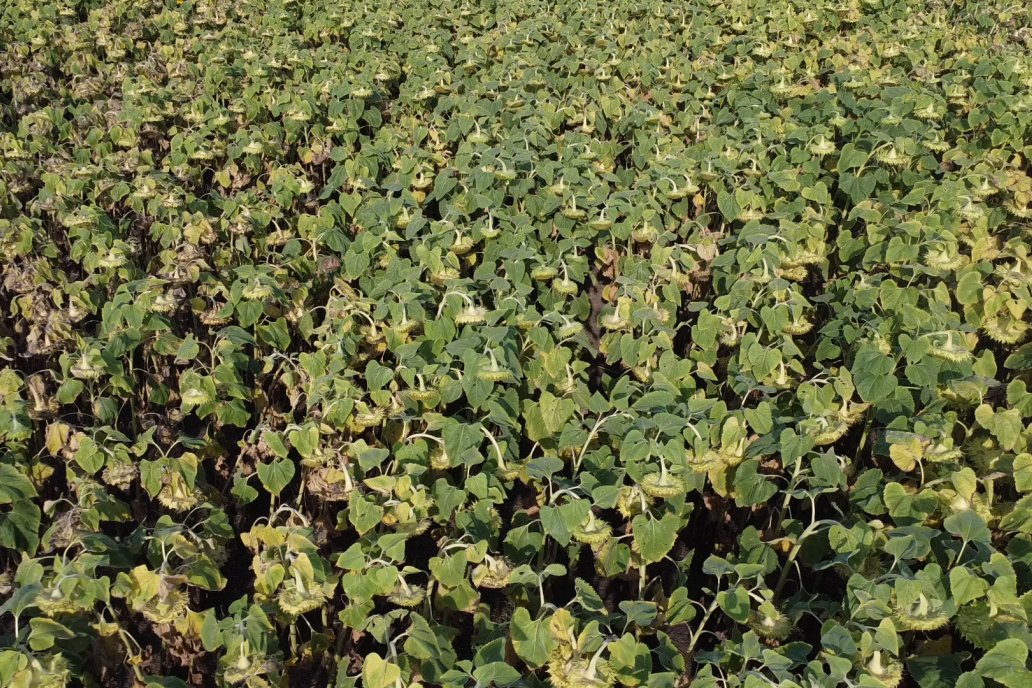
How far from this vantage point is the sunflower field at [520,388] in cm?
289

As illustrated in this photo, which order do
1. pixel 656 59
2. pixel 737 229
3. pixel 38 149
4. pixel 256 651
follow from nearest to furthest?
pixel 256 651, pixel 737 229, pixel 38 149, pixel 656 59

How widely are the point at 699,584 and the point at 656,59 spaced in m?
6.57

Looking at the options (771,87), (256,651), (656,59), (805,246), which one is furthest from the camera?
(656,59)

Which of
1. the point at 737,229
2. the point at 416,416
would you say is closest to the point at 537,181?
the point at 737,229

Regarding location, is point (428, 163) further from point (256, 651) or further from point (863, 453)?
point (256, 651)

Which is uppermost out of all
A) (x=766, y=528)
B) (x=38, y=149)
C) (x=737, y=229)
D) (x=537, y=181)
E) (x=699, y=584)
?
(x=38, y=149)

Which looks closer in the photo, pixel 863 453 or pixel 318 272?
pixel 863 453

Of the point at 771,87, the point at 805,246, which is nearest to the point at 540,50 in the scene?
the point at 771,87

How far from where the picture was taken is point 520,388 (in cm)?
418

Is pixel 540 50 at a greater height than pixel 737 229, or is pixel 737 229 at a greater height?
pixel 540 50

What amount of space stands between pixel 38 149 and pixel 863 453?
6.60 metres

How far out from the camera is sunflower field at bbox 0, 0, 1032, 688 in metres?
2.89

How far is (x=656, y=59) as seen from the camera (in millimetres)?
8883

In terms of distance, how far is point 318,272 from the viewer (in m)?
5.46
